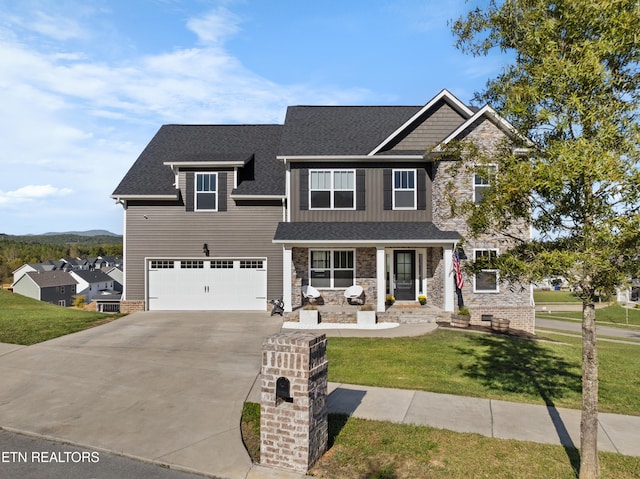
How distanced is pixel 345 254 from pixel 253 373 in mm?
8654

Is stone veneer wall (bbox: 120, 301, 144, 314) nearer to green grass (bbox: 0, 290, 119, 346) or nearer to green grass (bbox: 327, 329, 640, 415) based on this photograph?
green grass (bbox: 0, 290, 119, 346)

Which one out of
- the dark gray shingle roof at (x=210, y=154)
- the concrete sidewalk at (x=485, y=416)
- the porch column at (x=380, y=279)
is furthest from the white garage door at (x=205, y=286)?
the concrete sidewalk at (x=485, y=416)

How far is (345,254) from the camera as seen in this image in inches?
683

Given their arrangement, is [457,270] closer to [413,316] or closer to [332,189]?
[413,316]

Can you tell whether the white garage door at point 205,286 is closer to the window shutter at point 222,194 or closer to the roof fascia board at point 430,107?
the window shutter at point 222,194


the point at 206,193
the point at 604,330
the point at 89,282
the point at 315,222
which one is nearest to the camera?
the point at 315,222

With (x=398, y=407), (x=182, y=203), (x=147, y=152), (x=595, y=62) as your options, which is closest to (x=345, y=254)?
(x=182, y=203)

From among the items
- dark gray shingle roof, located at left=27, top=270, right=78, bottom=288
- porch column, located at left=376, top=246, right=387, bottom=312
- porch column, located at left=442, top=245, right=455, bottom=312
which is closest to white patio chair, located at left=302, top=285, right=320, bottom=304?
porch column, located at left=376, top=246, right=387, bottom=312

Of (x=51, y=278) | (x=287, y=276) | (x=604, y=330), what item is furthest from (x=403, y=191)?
(x=51, y=278)

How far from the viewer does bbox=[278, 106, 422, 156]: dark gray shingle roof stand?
699 inches

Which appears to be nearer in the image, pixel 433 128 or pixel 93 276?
pixel 433 128

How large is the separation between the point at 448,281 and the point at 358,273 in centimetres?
354

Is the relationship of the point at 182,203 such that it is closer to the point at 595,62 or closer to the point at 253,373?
the point at 253,373

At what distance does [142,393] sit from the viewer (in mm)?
7973
